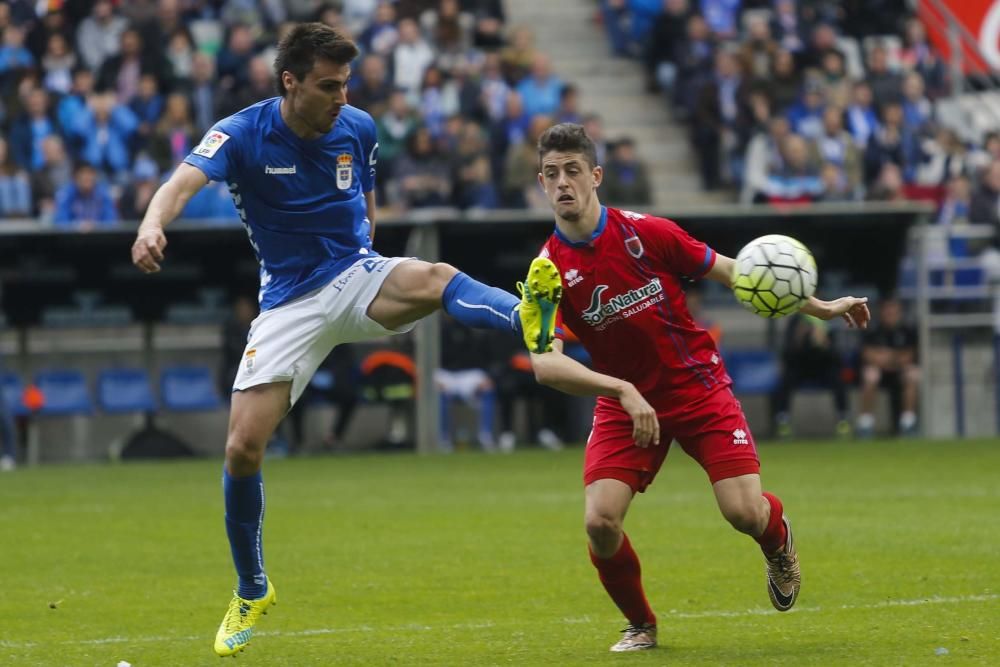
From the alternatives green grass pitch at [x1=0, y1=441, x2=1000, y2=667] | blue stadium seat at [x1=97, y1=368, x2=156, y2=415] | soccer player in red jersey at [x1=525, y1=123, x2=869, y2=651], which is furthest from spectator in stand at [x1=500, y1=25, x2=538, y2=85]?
soccer player in red jersey at [x1=525, y1=123, x2=869, y2=651]

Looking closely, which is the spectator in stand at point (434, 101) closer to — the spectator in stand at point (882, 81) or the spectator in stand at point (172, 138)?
the spectator in stand at point (172, 138)

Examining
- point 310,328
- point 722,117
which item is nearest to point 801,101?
point 722,117

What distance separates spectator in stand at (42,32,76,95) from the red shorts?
14.9 metres

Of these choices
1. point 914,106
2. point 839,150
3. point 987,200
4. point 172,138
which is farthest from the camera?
point 914,106

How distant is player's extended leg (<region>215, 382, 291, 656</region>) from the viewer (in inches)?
291

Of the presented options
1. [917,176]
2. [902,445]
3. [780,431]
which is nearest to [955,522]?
[902,445]

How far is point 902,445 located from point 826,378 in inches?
78.3

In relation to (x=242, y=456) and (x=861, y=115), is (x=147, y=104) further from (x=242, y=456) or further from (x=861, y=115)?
(x=242, y=456)

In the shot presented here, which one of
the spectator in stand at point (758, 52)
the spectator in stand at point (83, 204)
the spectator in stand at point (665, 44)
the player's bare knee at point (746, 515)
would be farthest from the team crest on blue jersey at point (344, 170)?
the spectator in stand at point (665, 44)

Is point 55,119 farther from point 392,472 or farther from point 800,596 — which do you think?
point 800,596

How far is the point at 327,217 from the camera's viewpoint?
773 cm

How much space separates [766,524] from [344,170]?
2.34 m

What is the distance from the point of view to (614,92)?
25.0 m

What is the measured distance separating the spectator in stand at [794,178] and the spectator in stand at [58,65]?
840cm
